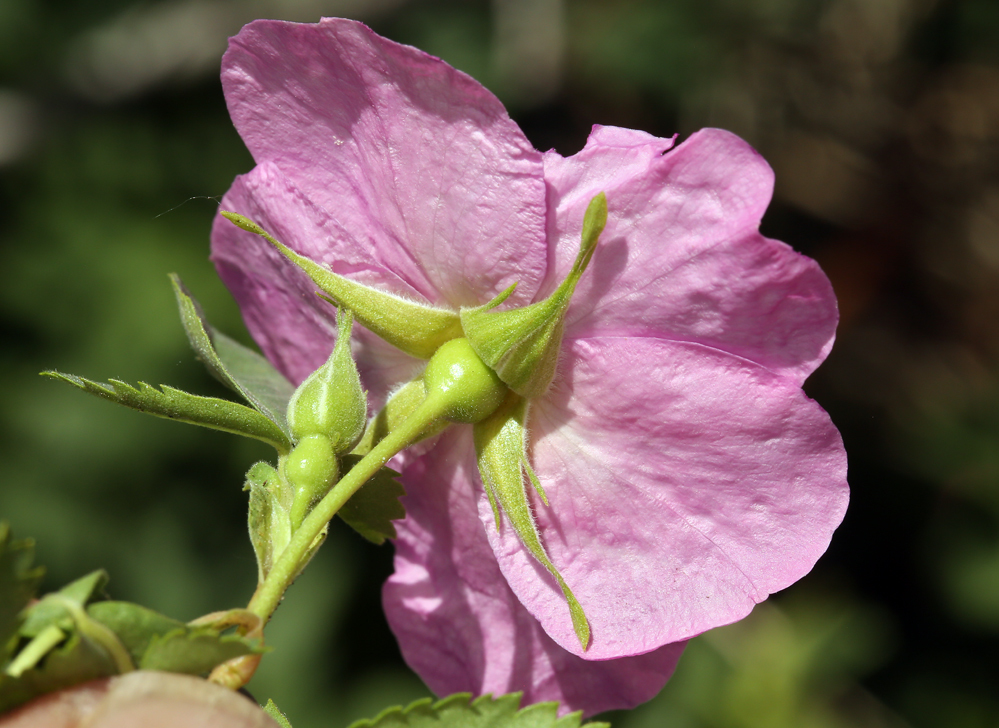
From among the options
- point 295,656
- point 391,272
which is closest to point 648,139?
point 391,272

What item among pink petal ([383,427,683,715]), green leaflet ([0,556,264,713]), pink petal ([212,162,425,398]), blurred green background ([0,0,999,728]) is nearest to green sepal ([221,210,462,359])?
pink petal ([212,162,425,398])

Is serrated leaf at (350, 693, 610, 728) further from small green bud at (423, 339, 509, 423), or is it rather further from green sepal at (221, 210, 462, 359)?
green sepal at (221, 210, 462, 359)

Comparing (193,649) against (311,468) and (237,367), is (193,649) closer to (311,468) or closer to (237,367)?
(311,468)

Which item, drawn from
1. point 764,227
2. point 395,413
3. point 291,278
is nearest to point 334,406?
point 395,413

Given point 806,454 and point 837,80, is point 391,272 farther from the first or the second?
point 837,80

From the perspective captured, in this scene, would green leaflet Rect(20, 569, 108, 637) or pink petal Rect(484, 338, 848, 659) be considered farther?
pink petal Rect(484, 338, 848, 659)
